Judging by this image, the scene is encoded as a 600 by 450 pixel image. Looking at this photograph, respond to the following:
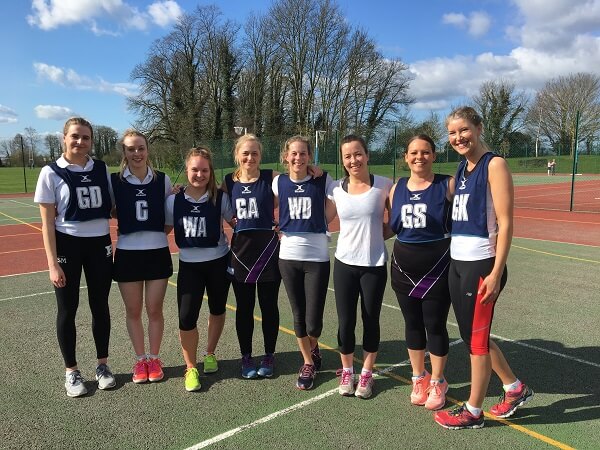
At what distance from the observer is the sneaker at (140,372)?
375 cm

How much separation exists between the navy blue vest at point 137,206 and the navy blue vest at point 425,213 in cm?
187

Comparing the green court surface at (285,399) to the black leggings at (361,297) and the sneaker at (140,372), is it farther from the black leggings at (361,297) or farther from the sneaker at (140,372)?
the black leggings at (361,297)

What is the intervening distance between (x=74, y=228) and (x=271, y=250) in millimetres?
1500

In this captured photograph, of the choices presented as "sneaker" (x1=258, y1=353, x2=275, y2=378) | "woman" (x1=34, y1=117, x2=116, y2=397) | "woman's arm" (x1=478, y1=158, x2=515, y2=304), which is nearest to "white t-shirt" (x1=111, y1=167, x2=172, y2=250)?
"woman" (x1=34, y1=117, x2=116, y2=397)

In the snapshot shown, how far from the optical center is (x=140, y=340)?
385cm

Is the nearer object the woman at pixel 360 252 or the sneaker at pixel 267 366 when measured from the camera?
the woman at pixel 360 252

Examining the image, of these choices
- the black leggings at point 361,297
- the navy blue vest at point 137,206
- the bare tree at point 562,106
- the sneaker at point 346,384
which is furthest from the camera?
A: the bare tree at point 562,106

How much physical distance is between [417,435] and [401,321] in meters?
2.27

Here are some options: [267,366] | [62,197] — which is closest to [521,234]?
[267,366]

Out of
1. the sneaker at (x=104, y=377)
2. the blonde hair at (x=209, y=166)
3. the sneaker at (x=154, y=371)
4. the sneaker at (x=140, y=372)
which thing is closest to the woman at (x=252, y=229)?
the blonde hair at (x=209, y=166)

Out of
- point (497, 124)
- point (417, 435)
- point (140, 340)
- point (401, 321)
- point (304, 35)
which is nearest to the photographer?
point (417, 435)

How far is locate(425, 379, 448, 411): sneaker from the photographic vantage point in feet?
10.8

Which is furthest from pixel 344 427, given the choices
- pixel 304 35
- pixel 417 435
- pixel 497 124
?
pixel 497 124

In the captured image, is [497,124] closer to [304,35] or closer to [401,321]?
[304,35]
